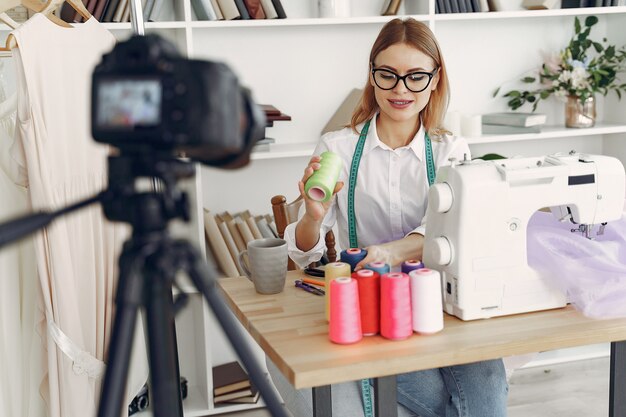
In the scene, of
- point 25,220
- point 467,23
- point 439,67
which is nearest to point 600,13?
point 467,23

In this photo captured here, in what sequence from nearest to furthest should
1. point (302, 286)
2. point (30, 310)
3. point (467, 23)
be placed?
1. point (302, 286)
2. point (30, 310)
3. point (467, 23)

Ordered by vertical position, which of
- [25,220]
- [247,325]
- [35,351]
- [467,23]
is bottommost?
[35,351]

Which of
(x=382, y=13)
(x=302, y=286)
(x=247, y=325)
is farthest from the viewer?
(x=382, y=13)

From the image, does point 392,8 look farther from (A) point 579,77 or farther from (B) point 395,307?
(B) point 395,307

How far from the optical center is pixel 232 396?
3.07m

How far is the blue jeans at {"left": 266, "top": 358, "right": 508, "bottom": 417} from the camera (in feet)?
5.50

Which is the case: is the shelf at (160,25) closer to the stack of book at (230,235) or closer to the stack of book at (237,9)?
the stack of book at (237,9)

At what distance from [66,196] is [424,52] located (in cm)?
103

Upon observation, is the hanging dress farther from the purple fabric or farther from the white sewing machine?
the purple fabric

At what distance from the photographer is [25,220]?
0.78m

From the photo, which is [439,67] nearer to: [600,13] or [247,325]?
[247,325]

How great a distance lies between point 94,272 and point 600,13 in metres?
2.43

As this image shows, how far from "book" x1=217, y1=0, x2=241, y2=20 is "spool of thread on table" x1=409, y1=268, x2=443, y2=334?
5.58 ft

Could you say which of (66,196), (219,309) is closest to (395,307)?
(219,309)
